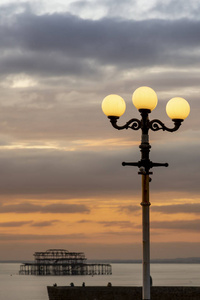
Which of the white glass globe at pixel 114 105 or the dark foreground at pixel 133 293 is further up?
the white glass globe at pixel 114 105

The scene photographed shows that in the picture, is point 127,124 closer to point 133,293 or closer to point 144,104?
point 144,104

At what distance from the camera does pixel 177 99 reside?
52.6 feet

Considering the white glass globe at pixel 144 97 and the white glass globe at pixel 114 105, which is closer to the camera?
the white glass globe at pixel 144 97

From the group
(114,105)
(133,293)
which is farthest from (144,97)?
(133,293)

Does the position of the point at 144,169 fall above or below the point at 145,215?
above

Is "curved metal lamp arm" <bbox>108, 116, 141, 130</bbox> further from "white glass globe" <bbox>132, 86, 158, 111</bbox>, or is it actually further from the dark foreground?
the dark foreground

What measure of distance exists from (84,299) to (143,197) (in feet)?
41.5

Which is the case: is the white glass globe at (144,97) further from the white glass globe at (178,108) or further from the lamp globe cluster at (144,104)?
the white glass globe at (178,108)

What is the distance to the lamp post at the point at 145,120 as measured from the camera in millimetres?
15414

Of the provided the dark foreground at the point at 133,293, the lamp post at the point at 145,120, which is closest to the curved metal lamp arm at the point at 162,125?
the lamp post at the point at 145,120

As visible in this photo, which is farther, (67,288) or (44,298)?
(44,298)

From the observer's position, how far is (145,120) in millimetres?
15719

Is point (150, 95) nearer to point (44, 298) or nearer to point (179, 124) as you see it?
point (179, 124)

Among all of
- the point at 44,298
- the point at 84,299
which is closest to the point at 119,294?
the point at 84,299
